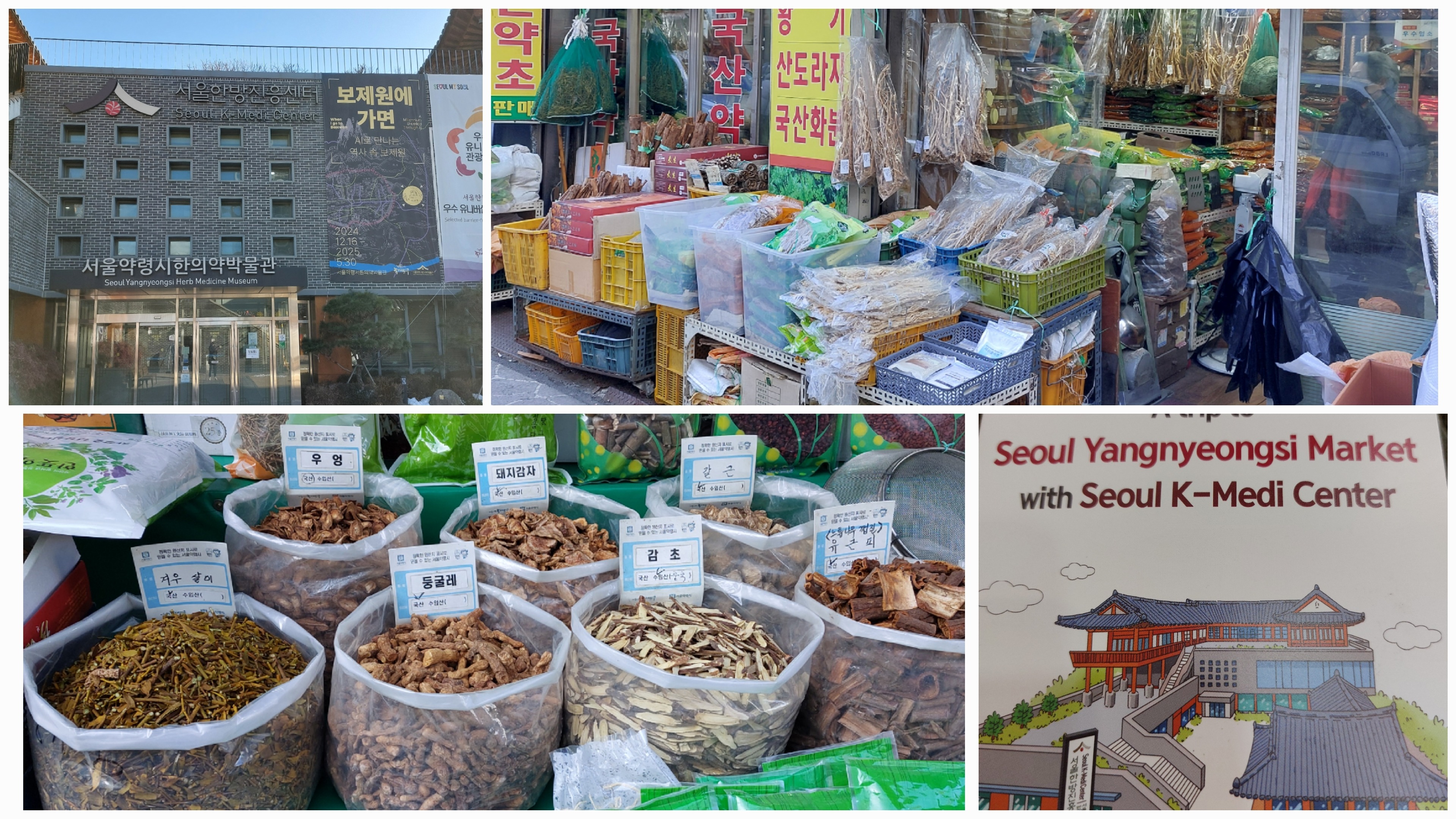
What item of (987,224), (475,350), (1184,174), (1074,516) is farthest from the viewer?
(1184,174)

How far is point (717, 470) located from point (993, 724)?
2.52ft

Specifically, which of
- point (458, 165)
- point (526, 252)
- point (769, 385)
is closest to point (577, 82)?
point (526, 252)

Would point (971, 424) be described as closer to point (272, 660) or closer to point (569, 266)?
point (272, 660)

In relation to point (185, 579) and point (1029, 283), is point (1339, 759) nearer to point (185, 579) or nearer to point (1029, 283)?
point (1029, 283)

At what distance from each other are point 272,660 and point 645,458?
92 cm

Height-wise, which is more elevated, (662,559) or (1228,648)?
(662,559)

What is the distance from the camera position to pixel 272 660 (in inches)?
68.3

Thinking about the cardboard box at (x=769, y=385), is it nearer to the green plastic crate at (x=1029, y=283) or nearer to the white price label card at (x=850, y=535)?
the green plastic crate at (x=1029, y=283)

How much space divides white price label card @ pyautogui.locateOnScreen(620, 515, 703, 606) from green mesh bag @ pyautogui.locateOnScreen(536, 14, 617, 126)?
3.84 metres

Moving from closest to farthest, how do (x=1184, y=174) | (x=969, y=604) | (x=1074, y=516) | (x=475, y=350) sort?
1. (x=969, y=604)
2. (x=1074, y=516)
3. (x=475, y=350)
4. (x=1184, y=174)

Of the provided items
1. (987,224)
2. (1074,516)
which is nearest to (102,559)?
(1074,516)

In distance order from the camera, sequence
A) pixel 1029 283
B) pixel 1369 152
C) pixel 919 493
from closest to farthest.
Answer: pixel 919 493
pixel 1029 283
pixel 1369 152

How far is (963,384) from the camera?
8.85 ft

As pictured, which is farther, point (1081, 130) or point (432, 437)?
point (1081, 130)
